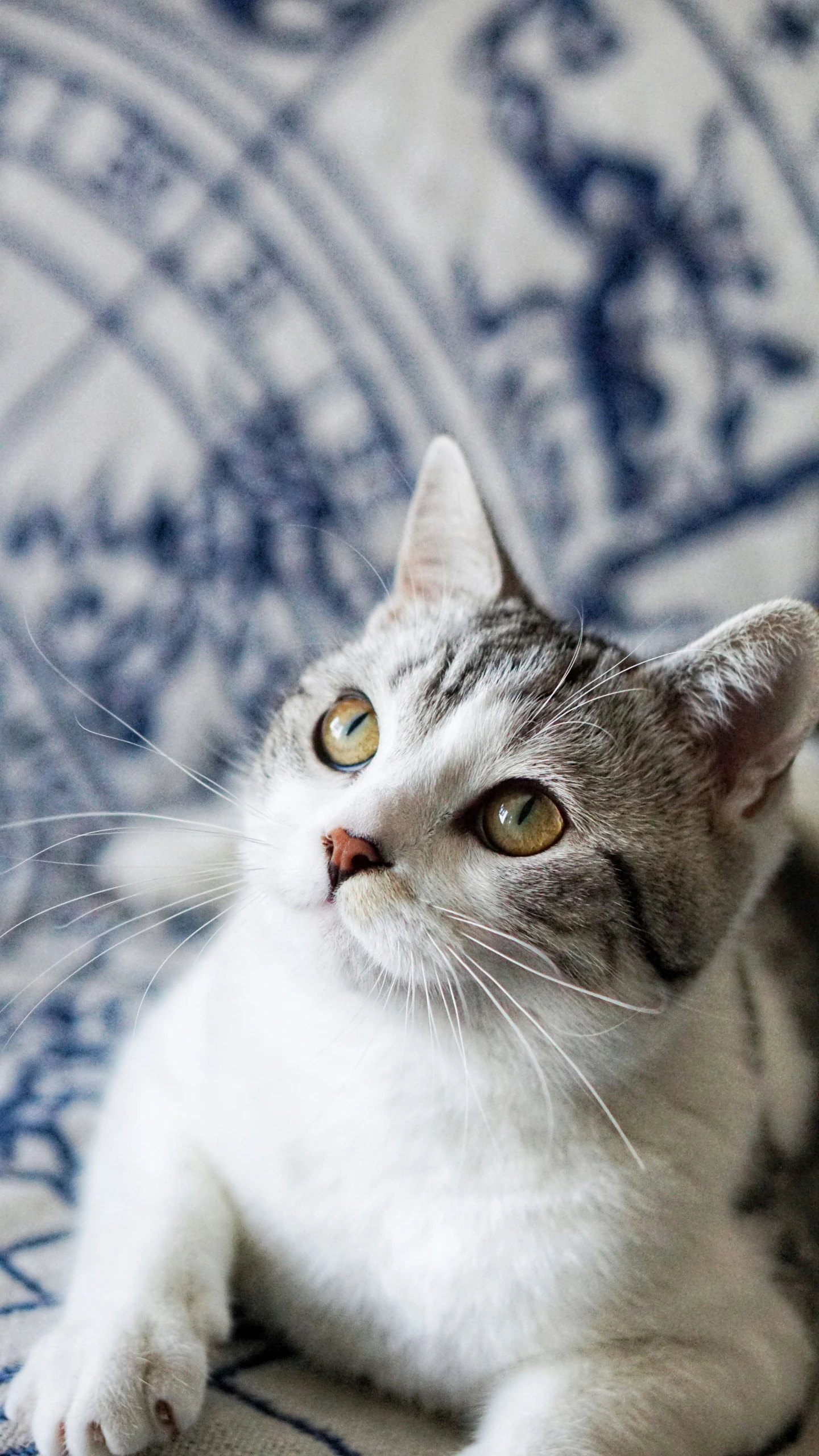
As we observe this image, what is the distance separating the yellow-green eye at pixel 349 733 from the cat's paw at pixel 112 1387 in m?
0.37

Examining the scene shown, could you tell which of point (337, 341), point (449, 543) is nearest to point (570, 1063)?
point (449, 543)

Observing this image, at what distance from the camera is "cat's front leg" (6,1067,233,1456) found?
25.2 inches

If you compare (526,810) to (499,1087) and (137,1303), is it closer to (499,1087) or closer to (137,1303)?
(499,1087)

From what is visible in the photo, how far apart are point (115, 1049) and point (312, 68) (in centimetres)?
111

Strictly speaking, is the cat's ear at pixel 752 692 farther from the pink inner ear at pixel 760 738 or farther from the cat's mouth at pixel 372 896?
the cat's mouth at pixel 372 896

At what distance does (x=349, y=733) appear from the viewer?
2.72ft

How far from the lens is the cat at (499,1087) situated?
69 centimetres

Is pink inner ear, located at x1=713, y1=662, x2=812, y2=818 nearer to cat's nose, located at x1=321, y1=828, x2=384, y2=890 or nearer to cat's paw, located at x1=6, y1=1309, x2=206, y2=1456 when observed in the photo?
cat's nose, located at x1=321, y1=828, x2=384, y2=890

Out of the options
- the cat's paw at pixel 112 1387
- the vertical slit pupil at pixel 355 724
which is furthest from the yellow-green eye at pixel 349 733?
the cat's paw at pixel 112 1387

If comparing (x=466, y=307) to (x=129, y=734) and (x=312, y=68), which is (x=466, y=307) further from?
(x=129, y=734)

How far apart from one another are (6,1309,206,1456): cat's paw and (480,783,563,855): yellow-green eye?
35 centimetres

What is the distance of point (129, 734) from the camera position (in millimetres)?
1394

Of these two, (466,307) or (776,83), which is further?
(466,307)

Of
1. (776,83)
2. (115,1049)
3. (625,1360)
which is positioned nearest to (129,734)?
(115,1049)
